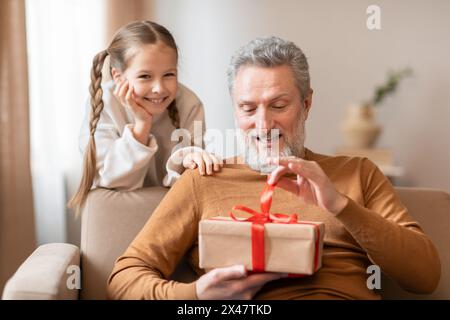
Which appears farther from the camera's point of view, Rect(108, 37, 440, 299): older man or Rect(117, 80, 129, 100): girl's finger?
Rect(117, 80, 129, 100): girl's finger

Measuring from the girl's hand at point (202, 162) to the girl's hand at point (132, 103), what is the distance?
225 mm

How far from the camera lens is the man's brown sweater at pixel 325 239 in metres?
1.38

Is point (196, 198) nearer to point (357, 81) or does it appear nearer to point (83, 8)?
point (83, 8)

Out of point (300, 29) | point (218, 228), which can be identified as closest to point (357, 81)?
point (300, 29)

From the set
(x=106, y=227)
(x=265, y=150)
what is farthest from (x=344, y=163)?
(x=106, y=227)

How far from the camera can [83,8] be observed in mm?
2781

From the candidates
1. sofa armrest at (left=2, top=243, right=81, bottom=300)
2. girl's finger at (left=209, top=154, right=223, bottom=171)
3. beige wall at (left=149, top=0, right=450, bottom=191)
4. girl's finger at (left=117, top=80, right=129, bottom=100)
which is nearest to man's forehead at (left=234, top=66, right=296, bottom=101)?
girl's finger at (left=209, top=154, right=223, bottom=171)

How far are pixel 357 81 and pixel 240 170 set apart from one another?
1.86m

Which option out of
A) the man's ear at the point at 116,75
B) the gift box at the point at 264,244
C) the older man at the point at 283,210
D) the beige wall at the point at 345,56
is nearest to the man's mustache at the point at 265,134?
the older man at the point at 283,210

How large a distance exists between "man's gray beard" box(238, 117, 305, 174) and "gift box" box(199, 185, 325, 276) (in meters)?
0.22

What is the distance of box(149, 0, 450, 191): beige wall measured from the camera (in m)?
3.19

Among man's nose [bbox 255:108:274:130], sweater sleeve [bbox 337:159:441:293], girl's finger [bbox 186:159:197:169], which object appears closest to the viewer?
sweater sleeve [bbox 337:159:441:293]

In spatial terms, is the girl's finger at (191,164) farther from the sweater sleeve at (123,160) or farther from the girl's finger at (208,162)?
the sweater sleeve at (123,160)

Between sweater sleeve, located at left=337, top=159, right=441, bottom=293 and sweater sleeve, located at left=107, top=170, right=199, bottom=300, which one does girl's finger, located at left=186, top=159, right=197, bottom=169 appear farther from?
sweater sleeve, located at left=337, top=159, right=441, bottom=293
